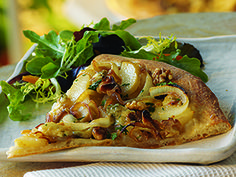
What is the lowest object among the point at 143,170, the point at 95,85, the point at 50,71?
the point at 143,170

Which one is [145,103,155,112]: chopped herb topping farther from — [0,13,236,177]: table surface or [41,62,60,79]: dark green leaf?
[0,13,236,177]: table surface

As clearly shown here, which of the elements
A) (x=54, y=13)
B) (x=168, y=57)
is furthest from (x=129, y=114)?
(x=54, y=13)

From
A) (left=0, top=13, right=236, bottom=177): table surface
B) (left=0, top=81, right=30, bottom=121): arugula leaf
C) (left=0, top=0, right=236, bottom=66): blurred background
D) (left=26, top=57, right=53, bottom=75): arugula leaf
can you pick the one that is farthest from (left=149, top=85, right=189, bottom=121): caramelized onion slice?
(left=0, top=0, right=236, bottom=66): blurred background

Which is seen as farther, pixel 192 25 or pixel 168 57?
pixel 192 25

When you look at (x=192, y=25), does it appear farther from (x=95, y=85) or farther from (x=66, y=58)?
(x=95, y=85)

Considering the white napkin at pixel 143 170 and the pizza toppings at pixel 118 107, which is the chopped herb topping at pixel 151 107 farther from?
the white napkin at pixel 143 170

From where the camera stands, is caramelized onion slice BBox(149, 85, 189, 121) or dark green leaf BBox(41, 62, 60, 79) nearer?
caramelized onion slice BBox(149, 85, 189, 121)

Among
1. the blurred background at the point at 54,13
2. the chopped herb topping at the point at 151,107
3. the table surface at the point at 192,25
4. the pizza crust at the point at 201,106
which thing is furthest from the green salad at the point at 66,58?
the blurred background at the point at 54,13

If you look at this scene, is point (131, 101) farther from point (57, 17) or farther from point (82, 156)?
point (57, 17)
